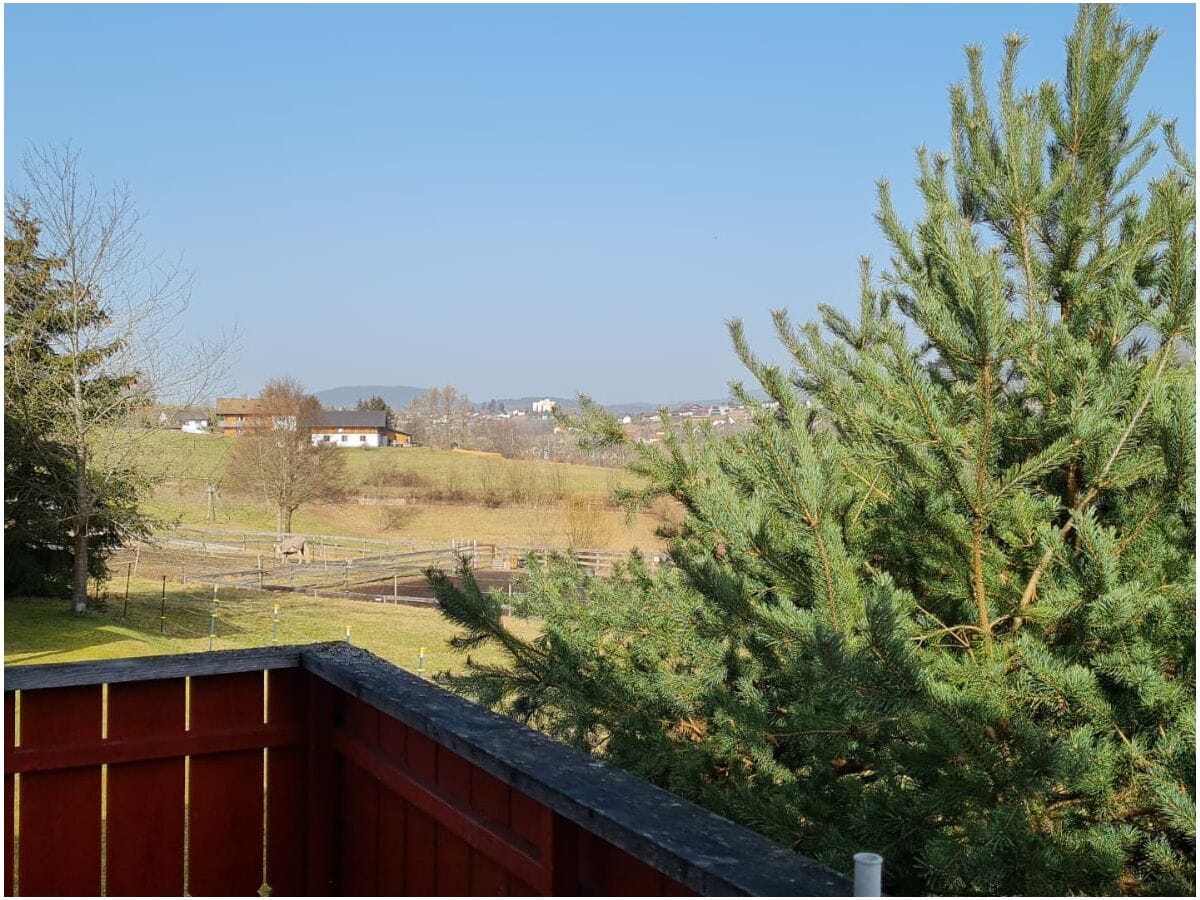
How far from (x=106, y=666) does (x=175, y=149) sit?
26.0 metres

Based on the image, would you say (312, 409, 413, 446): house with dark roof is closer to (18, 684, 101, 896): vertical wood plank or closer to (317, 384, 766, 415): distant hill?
(317, 384, 766, 415): distant hill

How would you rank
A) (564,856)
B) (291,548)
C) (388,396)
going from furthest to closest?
(388,396), (291,548), (564,856)

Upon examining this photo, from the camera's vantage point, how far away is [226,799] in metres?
1.97

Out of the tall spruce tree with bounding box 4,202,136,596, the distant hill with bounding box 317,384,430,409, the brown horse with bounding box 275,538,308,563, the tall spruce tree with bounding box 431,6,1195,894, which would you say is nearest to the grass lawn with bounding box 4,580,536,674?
the tall spruce tree with bounding box 4,202,136,596

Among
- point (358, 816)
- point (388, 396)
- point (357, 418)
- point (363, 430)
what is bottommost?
point (358, 816)

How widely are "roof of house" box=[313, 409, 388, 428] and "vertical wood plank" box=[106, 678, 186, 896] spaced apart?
55044mm

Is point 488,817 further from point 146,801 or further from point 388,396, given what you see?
point 388,396

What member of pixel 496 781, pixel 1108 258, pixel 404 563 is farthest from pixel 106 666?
pixel 404 563

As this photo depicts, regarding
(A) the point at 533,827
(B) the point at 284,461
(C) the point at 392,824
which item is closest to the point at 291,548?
(B) the point at 284,461

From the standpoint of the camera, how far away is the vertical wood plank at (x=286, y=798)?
79.0 inches

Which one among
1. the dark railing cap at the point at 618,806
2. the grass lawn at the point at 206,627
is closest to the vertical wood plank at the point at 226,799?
the dark railing cap at the point at 618,806

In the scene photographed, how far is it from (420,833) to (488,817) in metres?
0.29

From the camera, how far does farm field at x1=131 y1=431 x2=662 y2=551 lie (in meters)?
28.9

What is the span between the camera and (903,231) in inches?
144
